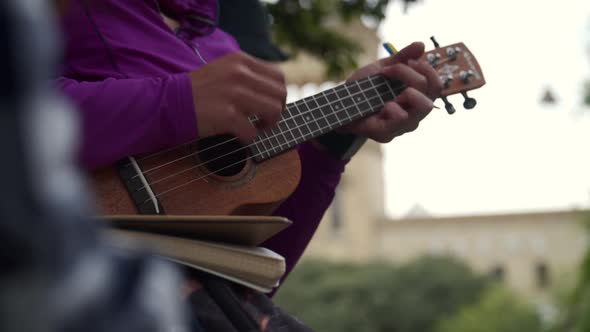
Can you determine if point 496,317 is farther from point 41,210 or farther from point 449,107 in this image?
point 41,210

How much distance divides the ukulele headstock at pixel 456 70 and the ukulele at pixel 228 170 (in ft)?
0.56

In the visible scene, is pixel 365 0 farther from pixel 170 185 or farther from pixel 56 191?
pixel 56 191

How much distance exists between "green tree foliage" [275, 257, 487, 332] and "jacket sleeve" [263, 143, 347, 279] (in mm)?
24342

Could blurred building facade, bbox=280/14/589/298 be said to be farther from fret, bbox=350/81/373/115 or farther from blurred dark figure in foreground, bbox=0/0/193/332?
blurred dark figure in foreground, bbox=0/0/193/332

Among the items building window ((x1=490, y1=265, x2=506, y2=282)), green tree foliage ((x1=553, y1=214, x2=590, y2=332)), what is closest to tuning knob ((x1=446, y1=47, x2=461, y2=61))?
green tree foliage ((x1=553, y1=214, x2=590, y2=332))

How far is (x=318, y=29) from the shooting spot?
5590mm

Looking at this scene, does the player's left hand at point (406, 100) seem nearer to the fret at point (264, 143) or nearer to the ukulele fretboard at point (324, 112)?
the ukulele fretboard at point (324, 112)

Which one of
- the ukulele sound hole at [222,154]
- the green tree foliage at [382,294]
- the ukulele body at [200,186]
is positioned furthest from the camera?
the green tree foliage at [382,294]

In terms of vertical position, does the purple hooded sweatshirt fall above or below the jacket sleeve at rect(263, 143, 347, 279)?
above

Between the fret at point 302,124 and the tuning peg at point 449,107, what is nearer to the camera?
the fret at point 302,124

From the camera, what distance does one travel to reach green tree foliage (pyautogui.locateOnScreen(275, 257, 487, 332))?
26.9 meters

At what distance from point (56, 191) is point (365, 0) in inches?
187

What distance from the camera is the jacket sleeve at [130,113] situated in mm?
1216

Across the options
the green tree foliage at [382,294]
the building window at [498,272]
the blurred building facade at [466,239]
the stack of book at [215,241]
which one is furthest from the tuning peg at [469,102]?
the building window at [498,272]
